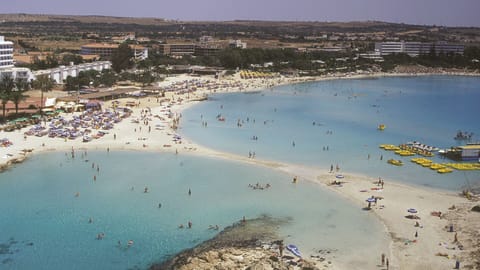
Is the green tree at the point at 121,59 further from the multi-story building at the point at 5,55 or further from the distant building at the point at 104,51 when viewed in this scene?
the multi-story building at the point at 5,55

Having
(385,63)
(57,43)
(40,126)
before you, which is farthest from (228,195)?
(57,43)

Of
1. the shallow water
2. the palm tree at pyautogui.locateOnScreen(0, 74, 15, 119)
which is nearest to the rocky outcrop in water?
the shallow water

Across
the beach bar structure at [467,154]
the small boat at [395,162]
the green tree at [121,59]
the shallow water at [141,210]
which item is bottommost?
the shallow water at [141,210]

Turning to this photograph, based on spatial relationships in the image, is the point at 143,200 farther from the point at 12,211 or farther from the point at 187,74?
the point at 187,74

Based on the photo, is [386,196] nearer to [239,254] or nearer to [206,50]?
[239,254]

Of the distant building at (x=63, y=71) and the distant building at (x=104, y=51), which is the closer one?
the distant building at (x=63, y=71)

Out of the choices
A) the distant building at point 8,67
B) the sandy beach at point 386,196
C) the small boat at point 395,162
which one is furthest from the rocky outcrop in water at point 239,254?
the distant building at point 8,67

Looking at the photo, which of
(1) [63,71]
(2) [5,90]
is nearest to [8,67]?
(1) [63,71]
